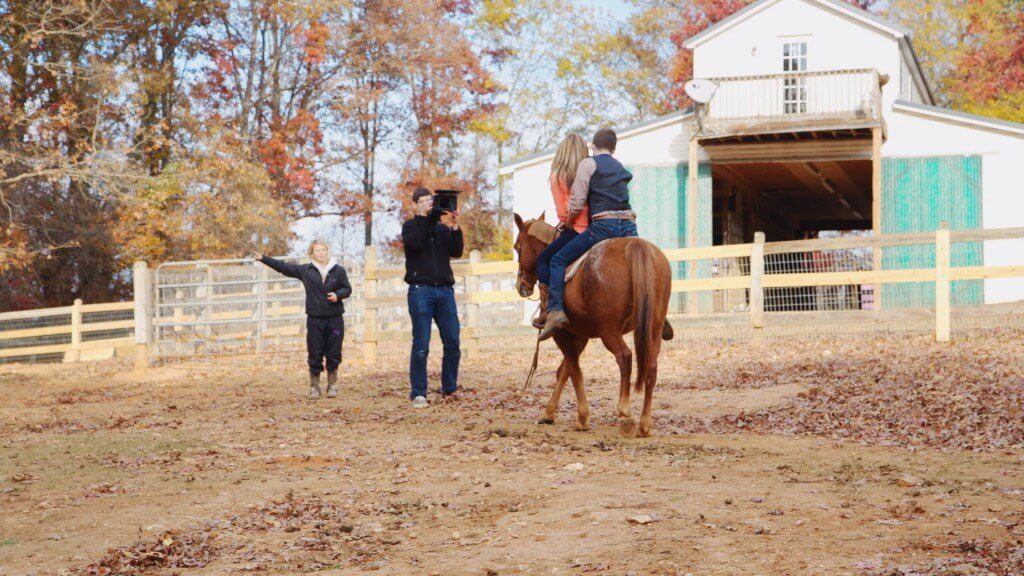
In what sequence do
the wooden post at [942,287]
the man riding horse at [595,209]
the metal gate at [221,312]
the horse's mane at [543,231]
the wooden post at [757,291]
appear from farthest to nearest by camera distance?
the metal gate at [221,312], the wooden post at [757,291], the wooden post at [942,287], the horse's mane at [543,231], the man riding horse at [595,209]

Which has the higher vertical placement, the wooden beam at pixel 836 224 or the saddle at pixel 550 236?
the wooden beam at pixel 836 224

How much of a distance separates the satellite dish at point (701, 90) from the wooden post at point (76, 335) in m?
13.2

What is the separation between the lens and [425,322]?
10977 mm

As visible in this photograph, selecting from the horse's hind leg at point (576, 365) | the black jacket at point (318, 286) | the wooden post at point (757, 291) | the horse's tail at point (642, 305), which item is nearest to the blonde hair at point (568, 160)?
the horse's tail at point (642, 305)

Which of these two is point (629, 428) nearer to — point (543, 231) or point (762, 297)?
point (543, 231)

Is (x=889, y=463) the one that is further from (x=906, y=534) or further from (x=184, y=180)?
(x=184, y=180)

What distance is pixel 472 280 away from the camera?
54.9 ft

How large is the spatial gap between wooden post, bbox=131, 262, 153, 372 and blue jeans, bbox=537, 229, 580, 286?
10.3 meters

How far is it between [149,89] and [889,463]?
24.3 metres

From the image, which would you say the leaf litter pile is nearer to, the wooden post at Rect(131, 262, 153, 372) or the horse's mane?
the horse's mane

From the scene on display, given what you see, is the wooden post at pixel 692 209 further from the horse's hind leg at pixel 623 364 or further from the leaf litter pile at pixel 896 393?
the horse's hind leg at pixel 623 364

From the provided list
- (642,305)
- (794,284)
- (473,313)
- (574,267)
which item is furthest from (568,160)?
(473,313)

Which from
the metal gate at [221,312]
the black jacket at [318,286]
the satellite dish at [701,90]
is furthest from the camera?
the satellite dish at [701,90]

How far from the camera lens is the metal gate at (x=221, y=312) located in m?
17.8
